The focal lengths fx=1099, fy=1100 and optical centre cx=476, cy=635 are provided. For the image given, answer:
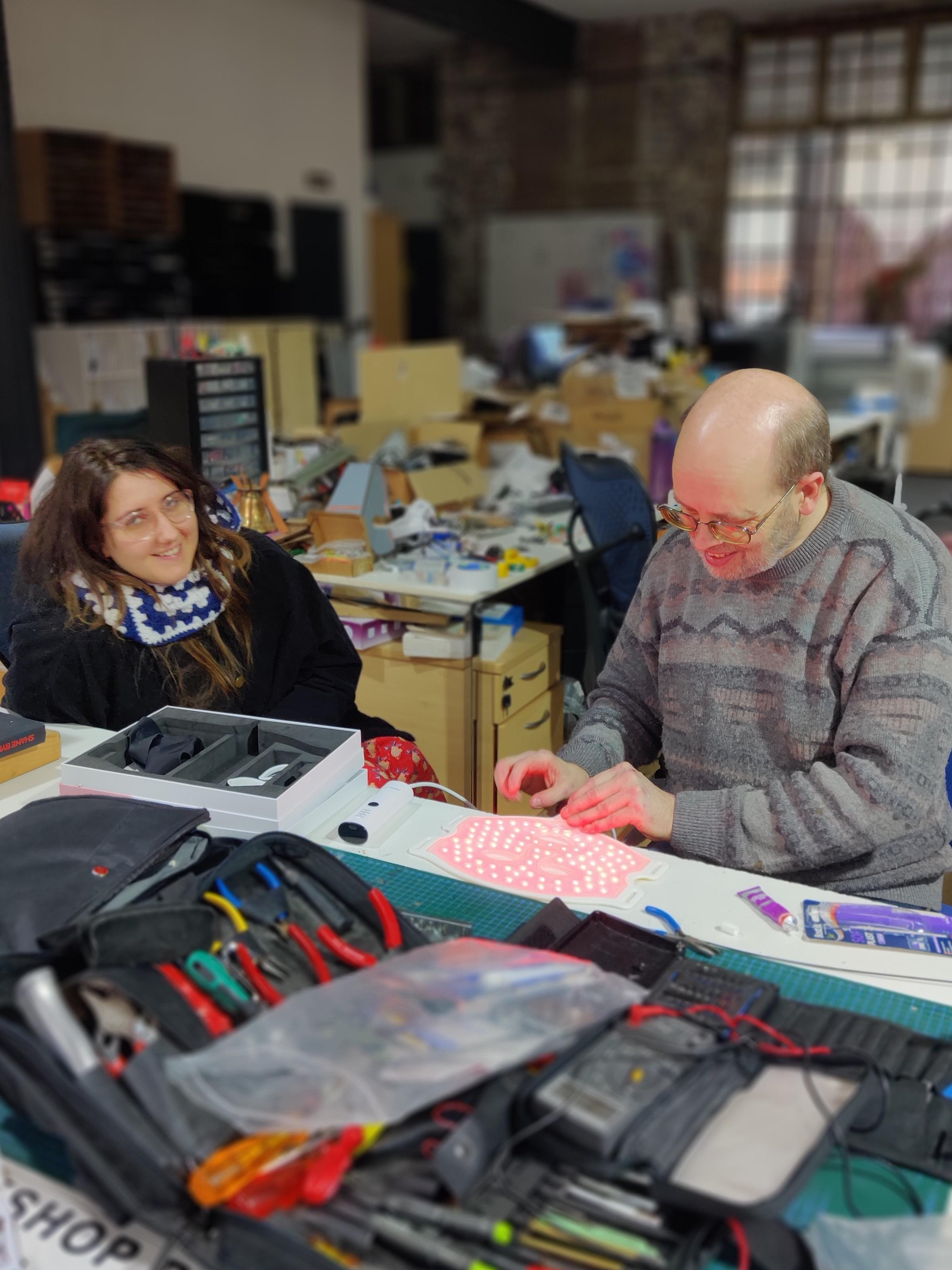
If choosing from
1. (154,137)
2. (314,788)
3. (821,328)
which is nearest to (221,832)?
(314,788)

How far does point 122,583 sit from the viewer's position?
193cm

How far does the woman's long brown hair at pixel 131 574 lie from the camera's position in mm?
1900

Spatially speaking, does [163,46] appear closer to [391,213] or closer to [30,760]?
[391,213]

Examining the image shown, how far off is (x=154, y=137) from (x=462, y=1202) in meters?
7.36

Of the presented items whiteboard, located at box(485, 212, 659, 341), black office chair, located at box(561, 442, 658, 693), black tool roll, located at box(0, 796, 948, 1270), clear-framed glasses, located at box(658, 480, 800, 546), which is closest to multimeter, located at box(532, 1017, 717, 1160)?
black tool roll, located at box(0, 796, 948, 1270)

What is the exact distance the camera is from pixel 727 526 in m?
1.51

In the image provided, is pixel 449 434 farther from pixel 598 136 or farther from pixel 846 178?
pixel 846 178

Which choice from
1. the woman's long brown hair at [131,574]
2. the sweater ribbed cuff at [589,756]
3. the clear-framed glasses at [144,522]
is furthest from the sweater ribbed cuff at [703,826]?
the clear-framed glasses at [144,522]

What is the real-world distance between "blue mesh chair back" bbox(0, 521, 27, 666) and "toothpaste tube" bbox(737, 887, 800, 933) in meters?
1.44

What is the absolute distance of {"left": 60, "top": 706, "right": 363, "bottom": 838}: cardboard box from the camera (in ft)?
4.69

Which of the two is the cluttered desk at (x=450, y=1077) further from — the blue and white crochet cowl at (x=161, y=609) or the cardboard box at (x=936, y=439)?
the cardboard box at (x=936, y=439)

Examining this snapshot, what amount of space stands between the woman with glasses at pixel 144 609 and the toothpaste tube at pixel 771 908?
0.87 metres

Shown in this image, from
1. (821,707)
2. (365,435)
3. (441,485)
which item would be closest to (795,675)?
(821,707)

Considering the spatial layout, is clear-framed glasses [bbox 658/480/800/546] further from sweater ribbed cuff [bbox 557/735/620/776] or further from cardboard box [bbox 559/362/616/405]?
cardboard box [bbox 559/362/616/405]
